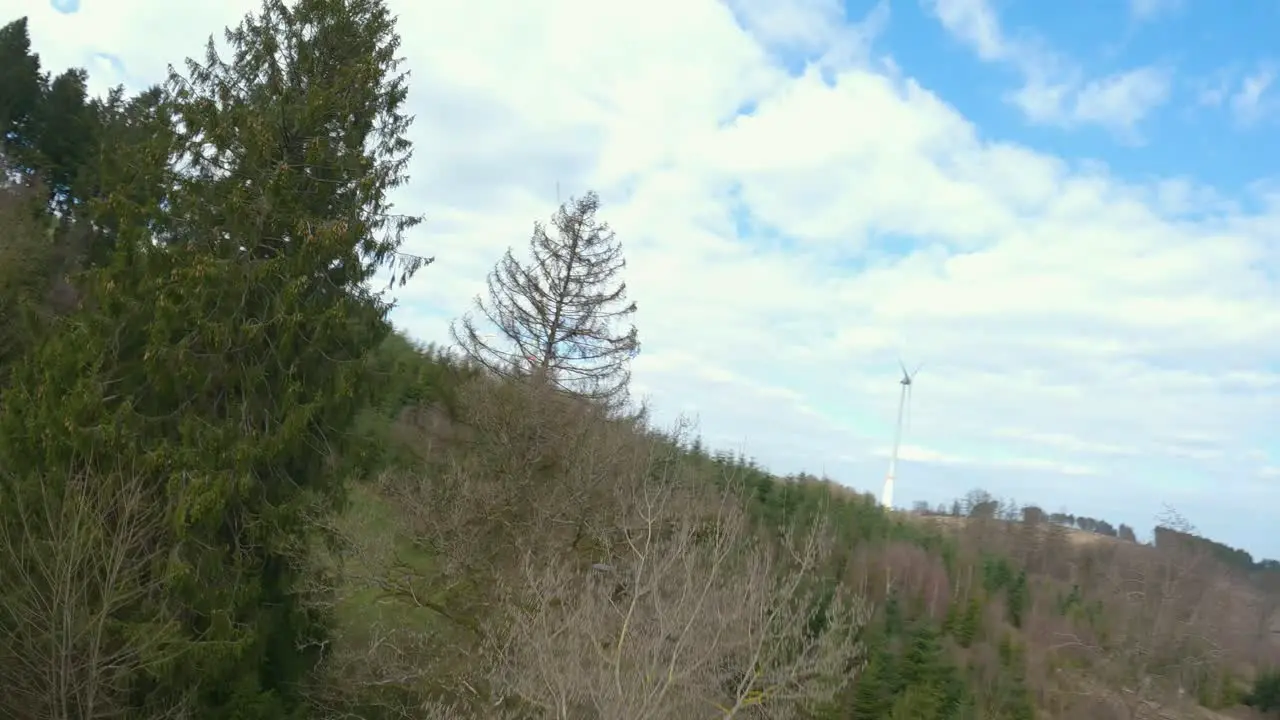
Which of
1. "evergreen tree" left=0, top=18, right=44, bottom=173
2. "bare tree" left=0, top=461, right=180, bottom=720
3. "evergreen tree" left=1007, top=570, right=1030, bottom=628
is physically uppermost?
"evergreen tree" left=0, top=18, right=44, bottom=173

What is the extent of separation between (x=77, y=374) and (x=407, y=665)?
8461 mm

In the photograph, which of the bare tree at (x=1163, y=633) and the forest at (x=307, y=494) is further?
the bare tree at (x=1163, y=633)

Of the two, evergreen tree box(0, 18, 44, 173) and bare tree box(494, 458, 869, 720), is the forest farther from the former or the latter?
evergreen tree box(0, 18, 44, 173)

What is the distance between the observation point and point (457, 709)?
18.7 m

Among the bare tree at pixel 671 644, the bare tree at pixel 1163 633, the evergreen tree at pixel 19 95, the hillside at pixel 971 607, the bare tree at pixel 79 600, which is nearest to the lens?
the bare tree at pixel 671 644

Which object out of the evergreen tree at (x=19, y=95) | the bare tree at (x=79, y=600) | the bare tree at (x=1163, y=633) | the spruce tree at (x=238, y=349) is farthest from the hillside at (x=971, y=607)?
Answer: the evergreen tree at (x=19, y=95)

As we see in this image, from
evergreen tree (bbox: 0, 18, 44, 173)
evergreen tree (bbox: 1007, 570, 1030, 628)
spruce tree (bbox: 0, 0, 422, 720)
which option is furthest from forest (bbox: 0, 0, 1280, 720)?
evergreen tree (bbox: 1007, 570, 1030, 628)

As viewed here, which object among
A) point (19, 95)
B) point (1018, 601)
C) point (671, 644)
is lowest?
point (671, 644)

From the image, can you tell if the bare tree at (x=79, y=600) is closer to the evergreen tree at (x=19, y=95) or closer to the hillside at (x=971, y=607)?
the hillside at (x=971, y=607)

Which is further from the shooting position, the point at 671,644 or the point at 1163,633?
the point at 1163,633

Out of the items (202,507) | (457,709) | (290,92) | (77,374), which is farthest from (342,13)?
(457,709)

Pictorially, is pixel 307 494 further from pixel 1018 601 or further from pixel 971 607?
pixel 1018 601

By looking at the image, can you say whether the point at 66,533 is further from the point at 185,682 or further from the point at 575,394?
the point at 575,394

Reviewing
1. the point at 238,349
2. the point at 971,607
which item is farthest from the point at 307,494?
the point at 971,607
